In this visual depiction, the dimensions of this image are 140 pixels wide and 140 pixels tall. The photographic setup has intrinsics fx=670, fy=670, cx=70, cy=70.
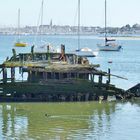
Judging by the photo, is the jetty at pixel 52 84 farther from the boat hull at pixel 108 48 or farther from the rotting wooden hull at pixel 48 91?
the boat hull at pixel 108 48

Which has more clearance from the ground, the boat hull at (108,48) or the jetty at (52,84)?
the jetty at (52,84)

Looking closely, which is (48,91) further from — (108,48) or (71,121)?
(108,48)

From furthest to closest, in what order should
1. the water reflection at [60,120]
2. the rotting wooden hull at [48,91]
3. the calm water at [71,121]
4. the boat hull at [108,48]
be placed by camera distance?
the boat hull at [108,48]
the rotting wooden hull at [48,91]
the water reflection at [60,120]
the calm water at [71,121]

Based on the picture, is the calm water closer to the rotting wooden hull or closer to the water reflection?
the water reflection

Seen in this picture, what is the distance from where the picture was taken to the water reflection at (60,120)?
38.7 m

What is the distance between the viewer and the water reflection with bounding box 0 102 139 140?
38.7 m

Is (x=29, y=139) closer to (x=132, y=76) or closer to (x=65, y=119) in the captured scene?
(x=65, y=119)

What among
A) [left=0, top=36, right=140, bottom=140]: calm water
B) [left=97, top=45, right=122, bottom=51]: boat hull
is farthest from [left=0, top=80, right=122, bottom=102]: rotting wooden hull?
[left=97, top=45, right=122, bottom=51]: boat hull

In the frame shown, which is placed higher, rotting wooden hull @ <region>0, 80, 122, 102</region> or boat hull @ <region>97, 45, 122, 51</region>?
rotting wooden hull @ <region>0, 80, 122, 102</region>

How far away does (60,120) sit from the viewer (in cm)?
4381

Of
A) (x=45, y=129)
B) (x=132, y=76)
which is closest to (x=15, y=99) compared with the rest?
(x=45, y=129)

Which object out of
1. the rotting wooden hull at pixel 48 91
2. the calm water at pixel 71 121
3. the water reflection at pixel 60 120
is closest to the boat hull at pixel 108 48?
the calm water at pixel 71 121

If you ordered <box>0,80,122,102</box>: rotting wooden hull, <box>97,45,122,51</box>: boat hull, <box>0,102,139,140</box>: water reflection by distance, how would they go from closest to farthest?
<box>0,102,139,140</box>: water reflection < <box>0,80,122,102</box>: rotting wooden hull < <box>97,45,122,51</box>: boat hull

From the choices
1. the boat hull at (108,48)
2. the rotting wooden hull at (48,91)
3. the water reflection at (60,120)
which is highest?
the rotting wooden hull at (48,91)
